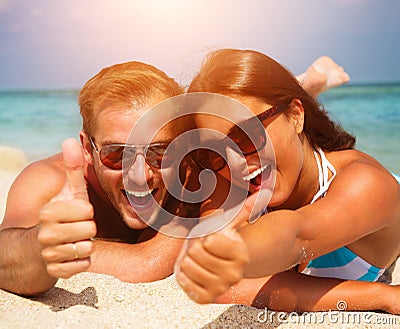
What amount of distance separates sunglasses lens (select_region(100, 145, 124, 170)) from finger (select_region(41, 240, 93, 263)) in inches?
50.5

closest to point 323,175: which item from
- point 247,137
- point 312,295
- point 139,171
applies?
point 247,137

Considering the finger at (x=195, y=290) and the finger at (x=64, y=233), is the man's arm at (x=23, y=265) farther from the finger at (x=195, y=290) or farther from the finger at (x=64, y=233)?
the finger at (x=195, y=290)

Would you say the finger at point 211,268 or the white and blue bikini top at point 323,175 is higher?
the finger at point 211,268

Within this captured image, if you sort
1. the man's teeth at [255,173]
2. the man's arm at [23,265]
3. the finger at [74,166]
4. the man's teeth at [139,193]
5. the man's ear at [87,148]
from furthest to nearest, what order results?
1. the man's ear at [87,148]
2. the man's teeth at [139,193]
3. the man's teeth at [255,173]
4. the man's arm at [23,265]
5. the finger at [74,166]

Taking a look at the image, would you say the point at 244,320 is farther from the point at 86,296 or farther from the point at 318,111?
the point at 318,111

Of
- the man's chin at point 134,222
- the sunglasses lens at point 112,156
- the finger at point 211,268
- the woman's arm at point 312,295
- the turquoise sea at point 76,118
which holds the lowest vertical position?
the turquoise sea at point 76,118

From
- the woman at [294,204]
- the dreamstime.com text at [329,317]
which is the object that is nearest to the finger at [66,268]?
the woman at [294,204]

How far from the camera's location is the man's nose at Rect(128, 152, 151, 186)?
326cm

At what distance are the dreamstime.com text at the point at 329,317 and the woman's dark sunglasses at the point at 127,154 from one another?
1.11 metres

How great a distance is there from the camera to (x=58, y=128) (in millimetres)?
18922

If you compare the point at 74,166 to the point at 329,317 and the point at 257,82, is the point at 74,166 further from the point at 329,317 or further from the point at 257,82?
the point at 329,317

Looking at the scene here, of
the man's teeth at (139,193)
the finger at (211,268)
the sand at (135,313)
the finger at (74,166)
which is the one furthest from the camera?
the man's teeth at (139,193)

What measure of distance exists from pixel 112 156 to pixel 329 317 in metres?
1.57

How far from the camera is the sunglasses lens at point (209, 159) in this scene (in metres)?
3.05
